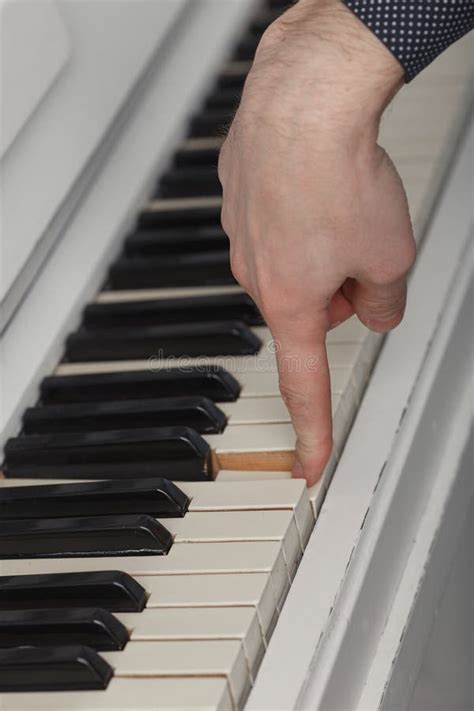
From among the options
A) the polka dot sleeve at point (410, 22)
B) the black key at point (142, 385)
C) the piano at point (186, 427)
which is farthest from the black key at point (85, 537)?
the polka dot sleeve at point (410, 22)

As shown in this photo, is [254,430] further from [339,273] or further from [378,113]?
[378,113]

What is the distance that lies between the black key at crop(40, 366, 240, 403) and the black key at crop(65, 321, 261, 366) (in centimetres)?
5

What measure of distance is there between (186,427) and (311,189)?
0.32m

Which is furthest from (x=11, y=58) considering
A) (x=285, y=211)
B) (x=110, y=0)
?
(x=285, y=211)

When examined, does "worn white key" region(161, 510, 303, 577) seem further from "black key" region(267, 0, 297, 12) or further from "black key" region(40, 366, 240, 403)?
"black key" region(267, 0, 297, 12)

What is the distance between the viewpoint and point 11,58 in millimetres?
1446

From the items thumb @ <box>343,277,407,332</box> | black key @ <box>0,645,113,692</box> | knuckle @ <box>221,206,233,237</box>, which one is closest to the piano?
black key @ <box>0,645,113,692</box>

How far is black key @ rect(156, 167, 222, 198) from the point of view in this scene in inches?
71.7

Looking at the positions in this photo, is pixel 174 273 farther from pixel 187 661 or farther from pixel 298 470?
pixel 187 661

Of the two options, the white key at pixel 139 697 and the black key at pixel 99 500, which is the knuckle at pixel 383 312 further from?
the white key at pixel 139 697

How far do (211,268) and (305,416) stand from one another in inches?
16.9

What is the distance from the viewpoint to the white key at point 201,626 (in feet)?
3.61

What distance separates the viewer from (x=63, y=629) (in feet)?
3.67

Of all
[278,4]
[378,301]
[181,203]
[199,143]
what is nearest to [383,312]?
[378,301]
